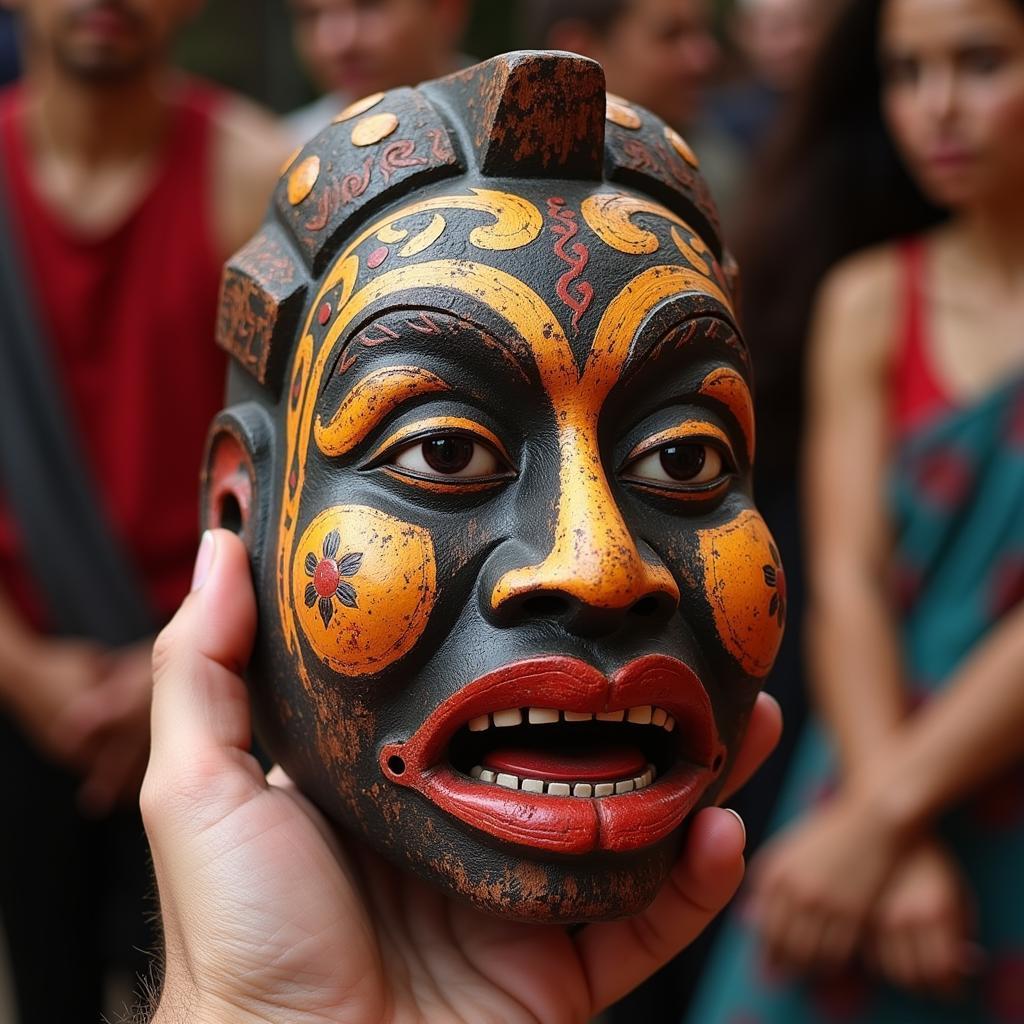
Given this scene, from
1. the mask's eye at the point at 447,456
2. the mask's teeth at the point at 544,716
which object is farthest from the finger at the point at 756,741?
the mask's eye at the point at 447,456

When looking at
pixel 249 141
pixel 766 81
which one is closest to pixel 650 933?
pixel 249 141

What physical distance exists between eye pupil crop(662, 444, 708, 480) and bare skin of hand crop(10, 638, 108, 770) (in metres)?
1.90

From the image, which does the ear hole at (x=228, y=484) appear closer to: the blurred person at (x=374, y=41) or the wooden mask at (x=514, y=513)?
the wooden mask at (x=514, y=513)

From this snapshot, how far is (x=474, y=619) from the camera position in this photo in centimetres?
154

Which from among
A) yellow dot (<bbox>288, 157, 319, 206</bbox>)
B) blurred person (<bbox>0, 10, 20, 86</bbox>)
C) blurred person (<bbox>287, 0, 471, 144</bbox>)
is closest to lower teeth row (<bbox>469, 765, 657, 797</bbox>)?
yellow dot (<bbox>288, 157, 319, 206</bbox>)

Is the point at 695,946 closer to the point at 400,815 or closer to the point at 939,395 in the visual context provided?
the point at 939,395

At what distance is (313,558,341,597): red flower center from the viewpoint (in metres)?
1.55

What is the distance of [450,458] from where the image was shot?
1.58 metres

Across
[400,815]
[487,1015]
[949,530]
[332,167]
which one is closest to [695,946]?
[949,530]

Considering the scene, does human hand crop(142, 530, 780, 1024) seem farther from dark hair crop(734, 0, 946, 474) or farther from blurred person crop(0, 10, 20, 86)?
blurred person crop(0, 10, 20, 86)

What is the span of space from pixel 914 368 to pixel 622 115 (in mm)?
1477

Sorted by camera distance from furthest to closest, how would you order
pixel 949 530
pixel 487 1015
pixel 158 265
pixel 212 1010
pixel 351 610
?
pixel 158 265, pixel 949 530, pixel 487 1015, pixel 212 1010, pixel 351 610

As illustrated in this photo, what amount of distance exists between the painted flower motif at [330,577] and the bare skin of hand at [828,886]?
1.58 metres

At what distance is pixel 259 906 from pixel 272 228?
848 mm
